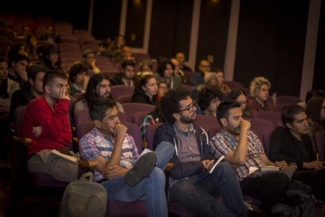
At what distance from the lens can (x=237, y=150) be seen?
4.89 meters

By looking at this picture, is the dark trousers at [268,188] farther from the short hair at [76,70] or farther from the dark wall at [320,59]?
the dark wall at [320,59]

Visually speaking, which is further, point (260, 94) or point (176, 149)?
point (260, 94)

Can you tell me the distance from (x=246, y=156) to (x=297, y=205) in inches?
21.1

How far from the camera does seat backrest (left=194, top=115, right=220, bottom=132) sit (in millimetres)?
5863

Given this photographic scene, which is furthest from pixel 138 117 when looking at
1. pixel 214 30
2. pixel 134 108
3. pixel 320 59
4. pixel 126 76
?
pixel 214 30

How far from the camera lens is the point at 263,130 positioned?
594cm

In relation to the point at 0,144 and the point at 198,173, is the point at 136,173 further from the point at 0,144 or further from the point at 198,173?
the point at 0,144

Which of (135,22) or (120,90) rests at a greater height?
(135,22)

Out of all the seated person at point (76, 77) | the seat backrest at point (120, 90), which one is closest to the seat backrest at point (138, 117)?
the seated person at point (76, 77)

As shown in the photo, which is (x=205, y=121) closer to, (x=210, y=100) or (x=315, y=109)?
(x=210, y=100)

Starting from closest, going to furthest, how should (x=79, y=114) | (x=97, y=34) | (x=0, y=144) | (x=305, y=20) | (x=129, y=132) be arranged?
(x=129, y=132), (x=79, y=114), (x=0, y=144), (x=305, y=20), (x=97, y=34)

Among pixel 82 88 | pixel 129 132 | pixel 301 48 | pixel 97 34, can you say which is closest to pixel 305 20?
pixel 301 48

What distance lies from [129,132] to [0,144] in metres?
2.74

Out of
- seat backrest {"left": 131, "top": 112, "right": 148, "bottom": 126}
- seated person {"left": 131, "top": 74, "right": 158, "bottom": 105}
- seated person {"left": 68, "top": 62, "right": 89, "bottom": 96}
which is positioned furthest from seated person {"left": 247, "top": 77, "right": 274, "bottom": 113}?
seat backrest {"left": 131, "top": 112, "right": 148, "bottom": 126}
